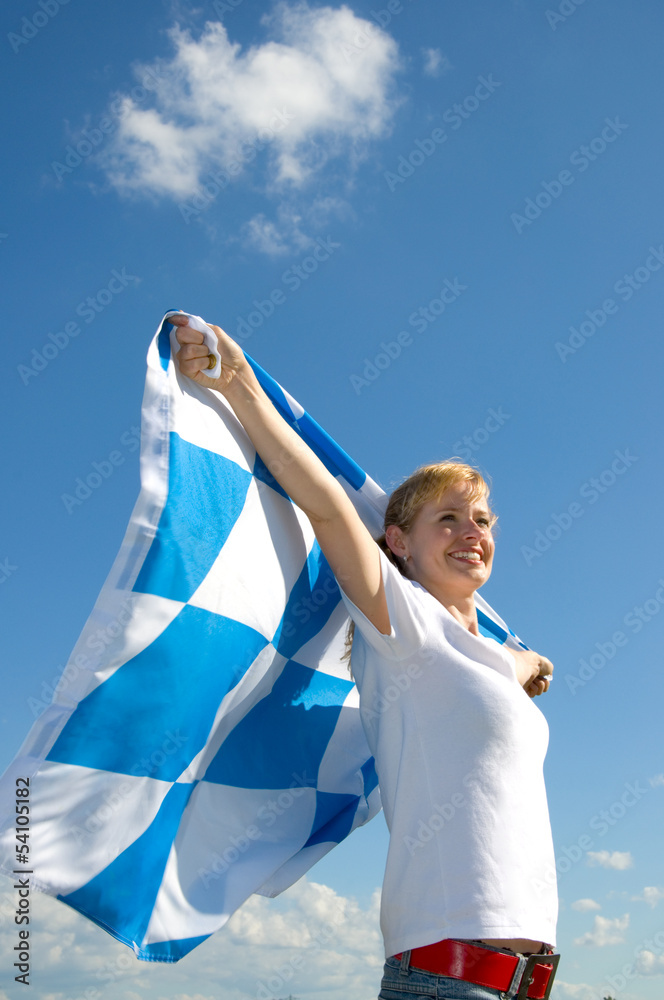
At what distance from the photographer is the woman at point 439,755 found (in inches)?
80.7

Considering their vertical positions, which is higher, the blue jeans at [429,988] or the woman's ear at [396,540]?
the woman's ear at [396,540]

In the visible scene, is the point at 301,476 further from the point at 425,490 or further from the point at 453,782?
the point at 453,782

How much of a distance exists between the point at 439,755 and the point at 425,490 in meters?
1.11

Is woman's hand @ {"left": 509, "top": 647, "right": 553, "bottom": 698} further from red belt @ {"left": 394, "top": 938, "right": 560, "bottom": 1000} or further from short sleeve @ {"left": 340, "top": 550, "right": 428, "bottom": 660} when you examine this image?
red belt @ {"left": 394, "top": 938, "right": 560, "bottom": 1000}

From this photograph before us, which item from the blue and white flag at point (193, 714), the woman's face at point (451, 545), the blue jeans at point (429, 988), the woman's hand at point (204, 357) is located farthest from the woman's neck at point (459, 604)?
the blue jeans at point (429, 988)

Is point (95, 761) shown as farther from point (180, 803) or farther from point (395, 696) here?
point (395, 696)

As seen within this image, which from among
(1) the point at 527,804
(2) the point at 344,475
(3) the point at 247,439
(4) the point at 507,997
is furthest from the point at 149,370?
(4) the point at 507,997

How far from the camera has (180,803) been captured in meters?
2.45

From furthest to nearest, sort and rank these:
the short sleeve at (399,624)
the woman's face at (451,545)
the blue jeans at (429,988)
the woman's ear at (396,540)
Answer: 1. the woman's ear at (396,540)
2. the woman's face at (451,545)
3. the short sleeve at (399,624)
4. the blue jeans at (429,988)

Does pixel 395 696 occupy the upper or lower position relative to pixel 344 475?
lower

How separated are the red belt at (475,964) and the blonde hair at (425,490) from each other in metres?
1.22

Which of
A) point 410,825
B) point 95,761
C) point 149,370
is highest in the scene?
point 149,370

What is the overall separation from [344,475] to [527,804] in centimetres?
158

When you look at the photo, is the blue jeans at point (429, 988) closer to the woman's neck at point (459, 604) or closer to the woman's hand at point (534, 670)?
the woman's neck at point (459, 604)
